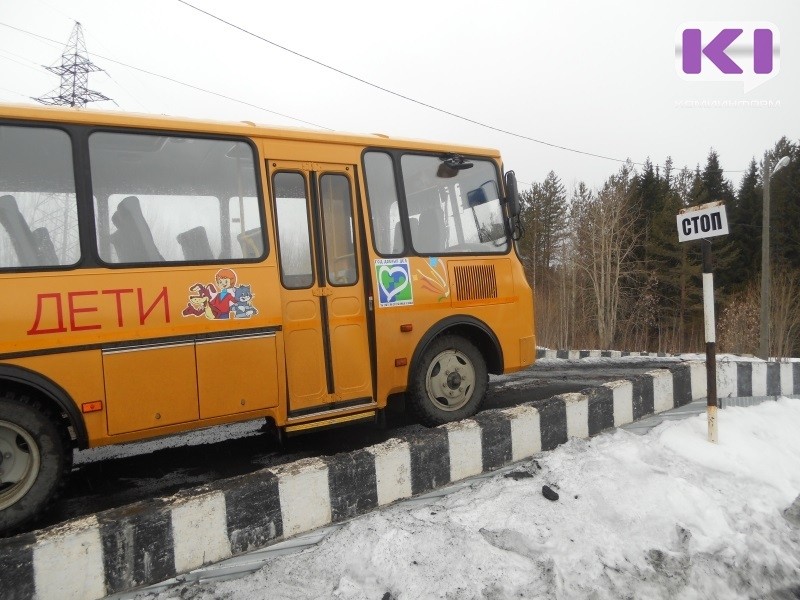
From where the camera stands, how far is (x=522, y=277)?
5.81 meters

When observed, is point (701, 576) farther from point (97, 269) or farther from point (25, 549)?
point (97, 269)

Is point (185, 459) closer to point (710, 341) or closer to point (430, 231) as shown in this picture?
point (430, 231)

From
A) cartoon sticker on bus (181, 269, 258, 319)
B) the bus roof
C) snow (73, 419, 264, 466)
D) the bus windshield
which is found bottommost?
snow (73, 419, 264, 466)

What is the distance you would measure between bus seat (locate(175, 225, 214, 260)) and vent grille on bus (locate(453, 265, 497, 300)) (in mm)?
2263

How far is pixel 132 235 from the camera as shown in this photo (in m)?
3.80

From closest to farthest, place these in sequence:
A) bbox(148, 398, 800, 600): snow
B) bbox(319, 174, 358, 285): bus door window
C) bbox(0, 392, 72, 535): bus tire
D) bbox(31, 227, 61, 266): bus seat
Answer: bbox(148, 398, 800, 600): snow
bbox(0, 392, 72, 535): bus tire
bbox(31, 227, 61, 266): bus seat
bbox(319, 174, 358, 285): bus door window

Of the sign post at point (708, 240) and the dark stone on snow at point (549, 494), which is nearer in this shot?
the dark stone on snow at point (549, 494)

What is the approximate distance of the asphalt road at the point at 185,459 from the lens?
12.5 ft

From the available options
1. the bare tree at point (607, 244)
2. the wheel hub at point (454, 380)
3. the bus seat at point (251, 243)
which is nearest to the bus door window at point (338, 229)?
the bus seat at point (251, 243)

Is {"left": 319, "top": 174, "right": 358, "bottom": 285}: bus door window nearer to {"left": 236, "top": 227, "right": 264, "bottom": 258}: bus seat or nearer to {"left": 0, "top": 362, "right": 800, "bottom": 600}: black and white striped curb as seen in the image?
{"left": 236, "top": 227, "right": 264, "bottom": 258}: bus seat

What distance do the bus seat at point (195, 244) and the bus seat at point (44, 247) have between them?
78 centimetres

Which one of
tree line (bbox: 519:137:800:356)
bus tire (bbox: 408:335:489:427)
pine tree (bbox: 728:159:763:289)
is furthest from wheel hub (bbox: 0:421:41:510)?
pine tree (bbox: 728:159:763:289)

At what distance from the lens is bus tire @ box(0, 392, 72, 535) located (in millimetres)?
3219

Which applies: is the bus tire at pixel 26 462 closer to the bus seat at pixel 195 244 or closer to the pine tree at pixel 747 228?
the bus seat at pixel 195 244
